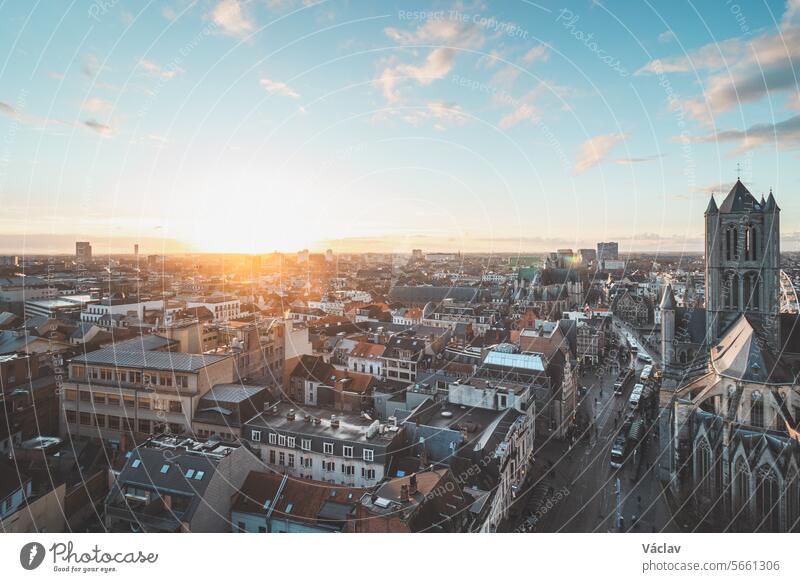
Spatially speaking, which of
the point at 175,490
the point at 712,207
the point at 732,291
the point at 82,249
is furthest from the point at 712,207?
the point at 82,249

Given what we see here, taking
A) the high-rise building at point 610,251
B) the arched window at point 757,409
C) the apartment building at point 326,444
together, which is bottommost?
the apartment building at point 326,444

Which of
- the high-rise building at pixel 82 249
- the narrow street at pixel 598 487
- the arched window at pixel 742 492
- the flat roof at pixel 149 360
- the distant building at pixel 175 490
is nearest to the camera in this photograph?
the distant building at pixel 175 490

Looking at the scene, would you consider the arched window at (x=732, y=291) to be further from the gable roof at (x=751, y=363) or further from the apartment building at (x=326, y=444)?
the apartment building at (x=326, y=444)

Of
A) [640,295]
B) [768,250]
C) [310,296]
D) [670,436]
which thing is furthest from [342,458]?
[640,295]

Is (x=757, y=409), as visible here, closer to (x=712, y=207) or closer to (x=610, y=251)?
(x=712, y=207)

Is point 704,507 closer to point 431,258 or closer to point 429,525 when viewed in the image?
point 429,525

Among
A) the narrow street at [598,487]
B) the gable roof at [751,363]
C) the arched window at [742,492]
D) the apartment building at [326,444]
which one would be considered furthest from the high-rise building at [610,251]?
the apartment building at [326,444]

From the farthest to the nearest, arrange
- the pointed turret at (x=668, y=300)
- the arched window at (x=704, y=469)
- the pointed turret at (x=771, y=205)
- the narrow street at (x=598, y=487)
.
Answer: the pointed turret at (x=668, y=300)
the pointed turret at (x=771, y=205)
the arched window at (x=704, y=469)
the narrow street at (x=598, y=487)
